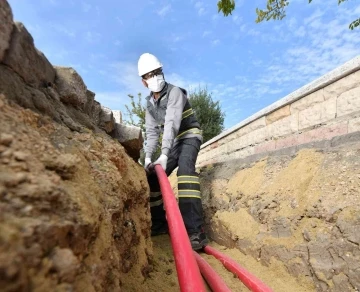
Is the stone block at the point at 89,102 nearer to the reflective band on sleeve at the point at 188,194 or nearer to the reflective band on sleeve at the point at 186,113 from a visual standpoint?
the reflective band on sleeve at the point at 188,194

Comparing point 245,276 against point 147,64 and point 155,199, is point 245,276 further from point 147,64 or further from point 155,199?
point 147,64

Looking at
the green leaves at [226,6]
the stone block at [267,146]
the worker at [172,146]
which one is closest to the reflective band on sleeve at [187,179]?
the worker at [172,146]

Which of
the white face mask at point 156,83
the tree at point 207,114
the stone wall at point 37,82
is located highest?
the tree at point 207,114

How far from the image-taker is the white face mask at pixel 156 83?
3.22 meters

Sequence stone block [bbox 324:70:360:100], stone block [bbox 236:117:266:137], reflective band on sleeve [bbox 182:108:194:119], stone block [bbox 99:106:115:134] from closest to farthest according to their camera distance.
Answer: stone block [bbox 99:106:115:134] < stone block [bbox 324:70:360:100] < reflective band on sleeve [bbox 182:108:194:119] < stone block [bbox 236:117:266:137]

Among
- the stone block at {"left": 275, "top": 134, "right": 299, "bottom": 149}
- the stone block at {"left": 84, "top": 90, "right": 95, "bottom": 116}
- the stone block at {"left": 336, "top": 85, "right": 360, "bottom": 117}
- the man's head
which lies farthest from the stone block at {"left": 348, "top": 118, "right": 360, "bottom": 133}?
the stone block at {"left": 84, "top": 90, "right": 95, "bottom": 116}

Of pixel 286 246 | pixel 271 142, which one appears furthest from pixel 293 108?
pixel 286 246

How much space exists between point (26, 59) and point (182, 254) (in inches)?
48.8

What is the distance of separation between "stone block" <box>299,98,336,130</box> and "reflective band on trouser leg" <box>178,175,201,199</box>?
4.73ft

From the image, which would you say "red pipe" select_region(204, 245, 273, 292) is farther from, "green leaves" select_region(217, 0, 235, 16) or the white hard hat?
"green leaves" select_region(217, 0, 235, 16)

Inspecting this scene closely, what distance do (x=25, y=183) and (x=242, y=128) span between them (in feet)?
13.9

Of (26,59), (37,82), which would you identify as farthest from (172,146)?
(26,59)

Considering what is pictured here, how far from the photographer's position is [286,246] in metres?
2.00

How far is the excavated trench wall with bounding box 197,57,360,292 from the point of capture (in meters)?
1.75
